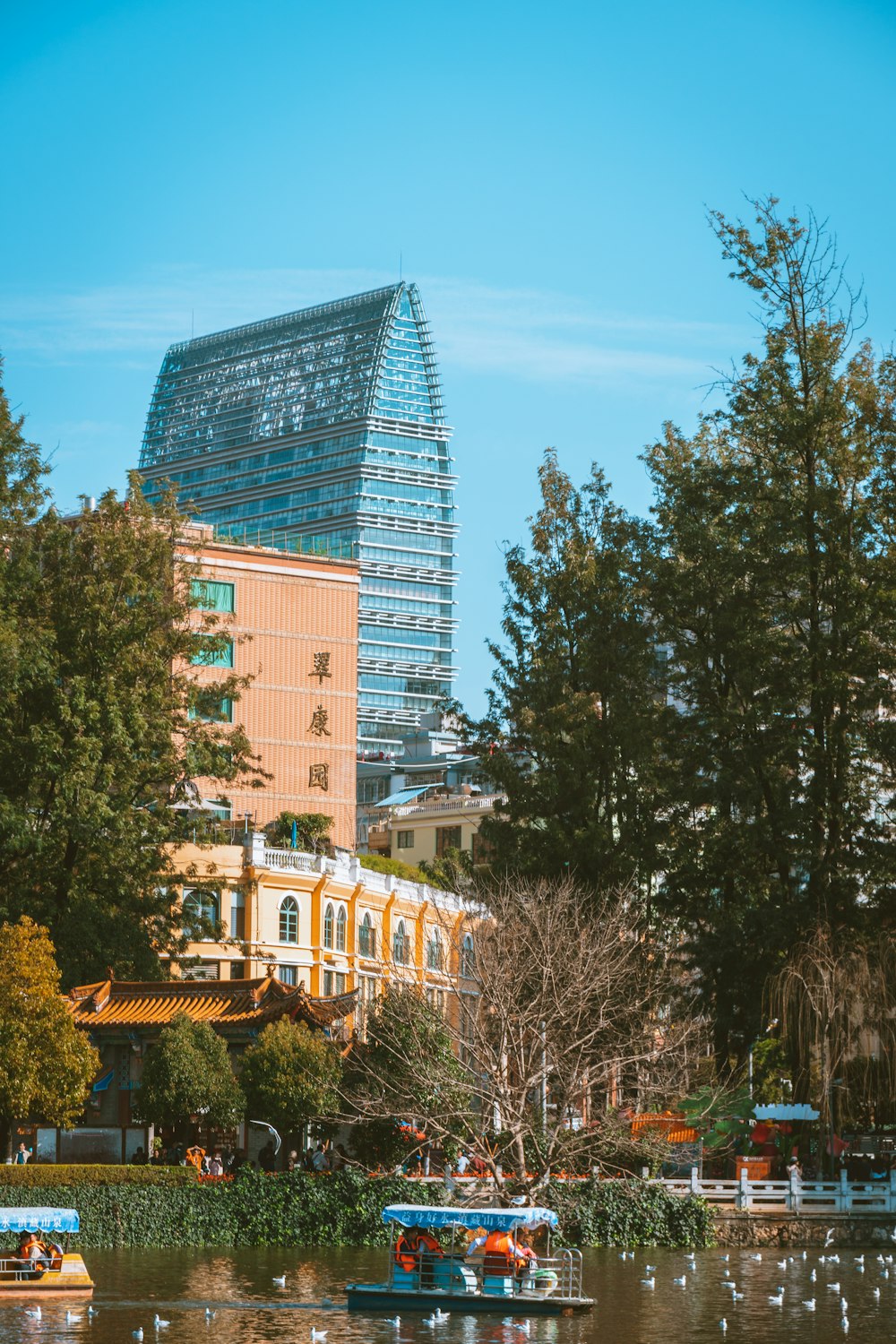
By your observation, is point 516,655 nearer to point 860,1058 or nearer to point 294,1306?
point 860,1058

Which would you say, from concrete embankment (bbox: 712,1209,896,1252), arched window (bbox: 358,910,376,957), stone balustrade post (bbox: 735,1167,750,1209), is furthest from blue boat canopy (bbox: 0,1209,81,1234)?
arched window (bbox: 358,910,376,957)

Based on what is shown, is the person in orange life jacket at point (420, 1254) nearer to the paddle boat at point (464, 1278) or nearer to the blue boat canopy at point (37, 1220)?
the paddle boat at point (464, 1278)

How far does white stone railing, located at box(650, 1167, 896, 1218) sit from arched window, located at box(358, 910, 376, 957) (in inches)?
977

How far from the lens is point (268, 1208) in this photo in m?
40.5

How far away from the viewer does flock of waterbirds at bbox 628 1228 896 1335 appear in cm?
3250

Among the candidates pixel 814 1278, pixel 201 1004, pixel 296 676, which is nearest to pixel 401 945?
pixel 296 676

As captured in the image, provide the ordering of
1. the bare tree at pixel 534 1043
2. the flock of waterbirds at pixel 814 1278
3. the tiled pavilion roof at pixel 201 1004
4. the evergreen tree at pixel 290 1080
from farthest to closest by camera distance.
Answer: the tiled pavilion roof at pixel 201 1004
the evergreen tree at pixel 290 1080
the bare tree at pixel 534 1043
the flock of waterbirds at pixel 814 1278

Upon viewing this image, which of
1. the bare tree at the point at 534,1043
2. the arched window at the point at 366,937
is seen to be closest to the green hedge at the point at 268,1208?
the bare tree at the point at 534,1043

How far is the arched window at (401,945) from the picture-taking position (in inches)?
2798

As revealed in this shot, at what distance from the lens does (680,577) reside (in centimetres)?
5203

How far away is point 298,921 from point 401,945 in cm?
809

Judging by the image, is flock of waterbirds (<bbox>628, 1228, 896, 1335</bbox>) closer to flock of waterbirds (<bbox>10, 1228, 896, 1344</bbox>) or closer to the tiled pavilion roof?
flock of waterbirds (<bbox>10, 1228, 896, 1344</bbox>)

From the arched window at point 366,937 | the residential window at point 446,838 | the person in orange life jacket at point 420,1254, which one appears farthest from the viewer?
the residential window at point 446,838

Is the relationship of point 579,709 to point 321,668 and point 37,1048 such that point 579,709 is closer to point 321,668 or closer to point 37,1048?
point 37,1048
